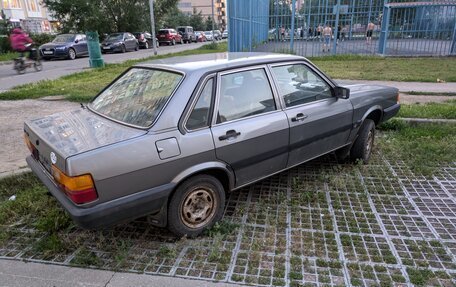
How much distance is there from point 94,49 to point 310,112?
13.8 m

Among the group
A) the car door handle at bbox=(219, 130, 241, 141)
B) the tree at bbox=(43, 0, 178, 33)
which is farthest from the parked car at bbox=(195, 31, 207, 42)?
the car door handle at bbox=(219, 130, 241, 141)

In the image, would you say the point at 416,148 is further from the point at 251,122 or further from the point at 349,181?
the point at 251,122

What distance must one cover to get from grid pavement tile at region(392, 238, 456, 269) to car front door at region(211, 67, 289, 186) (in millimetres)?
1353

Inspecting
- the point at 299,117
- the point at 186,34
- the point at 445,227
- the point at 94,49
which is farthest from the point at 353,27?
the point at 186,34

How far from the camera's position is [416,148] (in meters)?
5.30

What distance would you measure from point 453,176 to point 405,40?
1384 centimetres

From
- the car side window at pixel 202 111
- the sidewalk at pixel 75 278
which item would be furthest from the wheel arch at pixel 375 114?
the sidewalk at pixel 75 278

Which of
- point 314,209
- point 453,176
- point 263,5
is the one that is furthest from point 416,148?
point 263,5

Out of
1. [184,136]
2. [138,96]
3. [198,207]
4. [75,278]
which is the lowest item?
[75,278]

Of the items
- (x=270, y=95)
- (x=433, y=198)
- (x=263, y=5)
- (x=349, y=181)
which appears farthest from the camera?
(x=263, y=5)

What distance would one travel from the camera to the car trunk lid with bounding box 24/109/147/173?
2.72 meters

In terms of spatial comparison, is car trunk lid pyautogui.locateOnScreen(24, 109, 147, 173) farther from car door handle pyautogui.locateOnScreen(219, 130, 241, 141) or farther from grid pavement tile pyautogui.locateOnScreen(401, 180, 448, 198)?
grid pavement tile pyautogui.locateOnScreen(401, 180, 448, 198)

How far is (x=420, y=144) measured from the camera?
5426mm

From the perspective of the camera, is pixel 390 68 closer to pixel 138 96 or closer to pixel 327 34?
pixel 327 34
